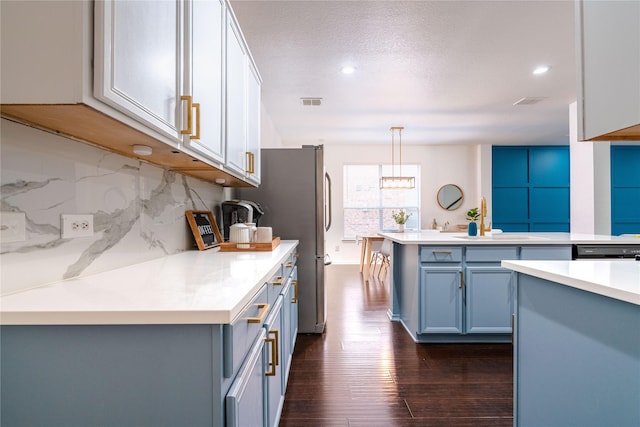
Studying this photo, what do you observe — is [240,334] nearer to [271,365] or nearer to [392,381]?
[271,365]

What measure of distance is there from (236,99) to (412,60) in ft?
6.64

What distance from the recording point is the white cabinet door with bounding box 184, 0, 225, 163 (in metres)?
1.33

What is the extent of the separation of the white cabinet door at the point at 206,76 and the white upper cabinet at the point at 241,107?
5.6 inches

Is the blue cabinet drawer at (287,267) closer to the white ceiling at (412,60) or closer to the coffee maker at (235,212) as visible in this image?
the coffee maker at (235,212)

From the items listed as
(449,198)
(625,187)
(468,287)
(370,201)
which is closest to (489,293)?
(468,287)

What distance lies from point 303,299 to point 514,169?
6525 millimetres

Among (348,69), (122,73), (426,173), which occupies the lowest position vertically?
(122,73)

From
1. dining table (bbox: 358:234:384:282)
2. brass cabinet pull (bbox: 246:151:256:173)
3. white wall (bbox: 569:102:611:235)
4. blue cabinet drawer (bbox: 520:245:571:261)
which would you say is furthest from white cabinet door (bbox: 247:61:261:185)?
white wall (bbox: 569:102:611:235)

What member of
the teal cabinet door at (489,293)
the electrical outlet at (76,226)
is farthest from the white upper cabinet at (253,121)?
the teal cabinet door at (489,293)

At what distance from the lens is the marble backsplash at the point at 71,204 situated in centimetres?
96

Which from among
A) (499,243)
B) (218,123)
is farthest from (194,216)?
(499,243)

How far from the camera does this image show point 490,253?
112 inches

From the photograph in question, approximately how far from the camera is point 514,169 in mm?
7656

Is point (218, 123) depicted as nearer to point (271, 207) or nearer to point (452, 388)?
point (271, 207)
